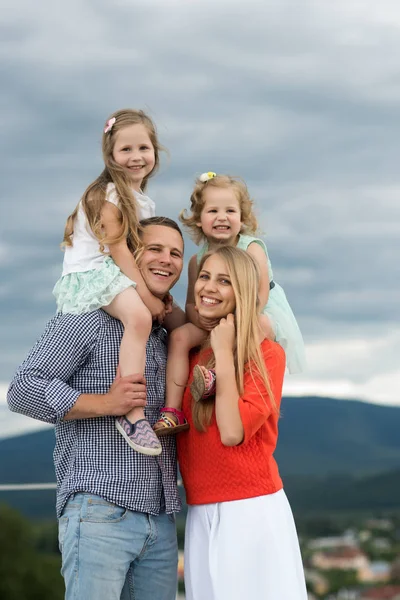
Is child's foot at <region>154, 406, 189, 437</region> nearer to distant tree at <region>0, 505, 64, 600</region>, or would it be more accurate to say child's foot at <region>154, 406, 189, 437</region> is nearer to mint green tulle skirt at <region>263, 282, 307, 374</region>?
mint green tulle skirt at <region>263, 282, 307, 374</region>

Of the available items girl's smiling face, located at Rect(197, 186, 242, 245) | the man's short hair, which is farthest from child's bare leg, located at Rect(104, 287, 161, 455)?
girl's smiling face, located at Rect(197, 186, 242, 245)

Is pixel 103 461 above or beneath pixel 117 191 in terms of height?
beneath

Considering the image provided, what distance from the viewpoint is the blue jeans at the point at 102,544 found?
2.86 meters

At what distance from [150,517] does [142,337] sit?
60 cm

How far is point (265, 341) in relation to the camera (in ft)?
9.93

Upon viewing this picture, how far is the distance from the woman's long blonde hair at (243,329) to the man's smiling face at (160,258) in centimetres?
17

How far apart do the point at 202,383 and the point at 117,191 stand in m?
0.86

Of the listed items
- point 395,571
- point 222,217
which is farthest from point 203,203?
point 395,571

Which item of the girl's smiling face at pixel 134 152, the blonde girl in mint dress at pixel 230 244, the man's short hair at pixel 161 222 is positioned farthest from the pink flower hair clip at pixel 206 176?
the man's short hair at pixel 161 222

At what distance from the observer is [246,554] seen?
2.89 meters

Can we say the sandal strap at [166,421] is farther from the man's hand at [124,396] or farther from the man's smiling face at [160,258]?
the man's smiling face at [160,258]

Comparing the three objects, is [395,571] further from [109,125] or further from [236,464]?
[109,125]

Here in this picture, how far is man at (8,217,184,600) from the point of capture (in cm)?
287

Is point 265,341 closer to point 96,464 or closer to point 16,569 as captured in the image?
point 96,464
